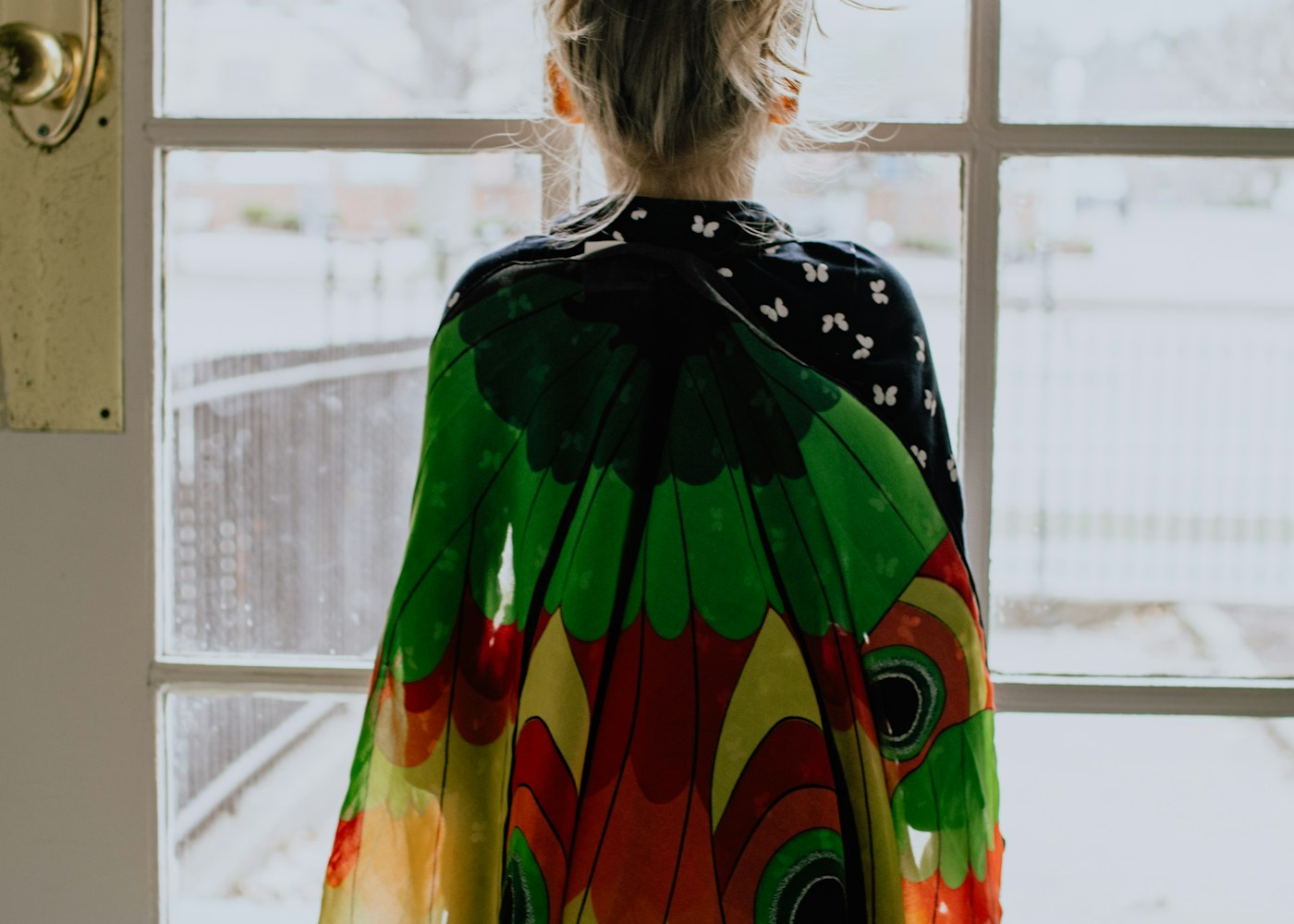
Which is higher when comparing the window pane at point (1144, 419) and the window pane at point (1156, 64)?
the window pane at point (1156, 64)

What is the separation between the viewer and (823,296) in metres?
0.66

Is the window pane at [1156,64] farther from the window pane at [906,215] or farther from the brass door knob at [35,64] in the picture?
the brass door knob at [35,64]

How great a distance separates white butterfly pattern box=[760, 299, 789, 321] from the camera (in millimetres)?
653

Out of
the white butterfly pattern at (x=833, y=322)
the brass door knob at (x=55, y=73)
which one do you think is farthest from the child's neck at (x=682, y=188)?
the brass door knob at (x=55, y=73)

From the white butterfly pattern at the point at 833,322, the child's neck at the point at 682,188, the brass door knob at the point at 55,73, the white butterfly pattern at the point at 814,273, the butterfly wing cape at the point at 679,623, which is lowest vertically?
the butterfly wing cape at the point at 679,623

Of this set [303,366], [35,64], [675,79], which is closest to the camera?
[675,79]

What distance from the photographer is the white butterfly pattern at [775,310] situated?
25.7 inches

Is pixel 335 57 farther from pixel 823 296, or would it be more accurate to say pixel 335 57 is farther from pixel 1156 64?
pixel 1156 64

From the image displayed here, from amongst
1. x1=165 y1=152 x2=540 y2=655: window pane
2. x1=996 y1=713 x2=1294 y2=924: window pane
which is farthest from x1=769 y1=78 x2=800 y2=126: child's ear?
x1=996 y1=713 x2=1294 y2=924: window pane

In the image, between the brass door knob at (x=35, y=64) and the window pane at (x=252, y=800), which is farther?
the window pane at (x=252, y=800)

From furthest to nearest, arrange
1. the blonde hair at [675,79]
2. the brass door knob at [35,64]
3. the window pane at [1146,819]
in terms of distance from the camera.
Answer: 1. the window pane at [1146,819]
2. the brass door knob at [35,64]
3. the blonde hair at [675,79]

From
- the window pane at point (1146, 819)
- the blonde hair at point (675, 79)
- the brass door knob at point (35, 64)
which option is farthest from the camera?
the window pane at point (1146, 819)

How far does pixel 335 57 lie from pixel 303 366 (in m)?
0.26

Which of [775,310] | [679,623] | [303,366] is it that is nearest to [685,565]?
[679,623]
